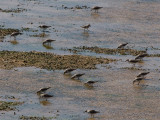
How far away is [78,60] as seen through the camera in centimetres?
2627

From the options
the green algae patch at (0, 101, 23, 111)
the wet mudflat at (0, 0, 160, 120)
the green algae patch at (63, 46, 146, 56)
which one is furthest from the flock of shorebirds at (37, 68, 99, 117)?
the green algae patch at (63, 46, 146, 56)

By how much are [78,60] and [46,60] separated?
1.60m

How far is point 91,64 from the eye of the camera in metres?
25.8

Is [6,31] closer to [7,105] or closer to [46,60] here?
[46,60]

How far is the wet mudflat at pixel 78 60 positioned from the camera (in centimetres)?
2015

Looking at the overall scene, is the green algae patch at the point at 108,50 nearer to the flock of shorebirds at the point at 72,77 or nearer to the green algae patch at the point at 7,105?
the flock of shorebirds at the point at 72,77

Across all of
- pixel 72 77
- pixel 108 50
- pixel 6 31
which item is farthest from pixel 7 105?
pixel 6 31

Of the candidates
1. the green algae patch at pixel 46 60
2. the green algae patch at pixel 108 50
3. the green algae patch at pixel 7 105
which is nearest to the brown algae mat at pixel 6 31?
the green algae patch at pixel 46 60

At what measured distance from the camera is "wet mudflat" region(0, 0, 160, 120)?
66.1ft

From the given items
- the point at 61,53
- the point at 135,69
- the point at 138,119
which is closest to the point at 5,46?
the point at 61,53

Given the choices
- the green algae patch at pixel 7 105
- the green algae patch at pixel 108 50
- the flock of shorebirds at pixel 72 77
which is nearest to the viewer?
the flock of shorebirds at pixel 72 77

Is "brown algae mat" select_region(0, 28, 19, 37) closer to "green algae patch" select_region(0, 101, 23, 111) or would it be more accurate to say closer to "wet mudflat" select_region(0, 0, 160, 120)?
"wet mudflat" select_region(0, 0, 160, 120)

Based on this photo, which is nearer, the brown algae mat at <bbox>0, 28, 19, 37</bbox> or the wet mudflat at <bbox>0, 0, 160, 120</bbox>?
the wet mudflat at <bbox>0, 0, 160, 120</bbox>

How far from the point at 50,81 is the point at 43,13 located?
1516 cm
